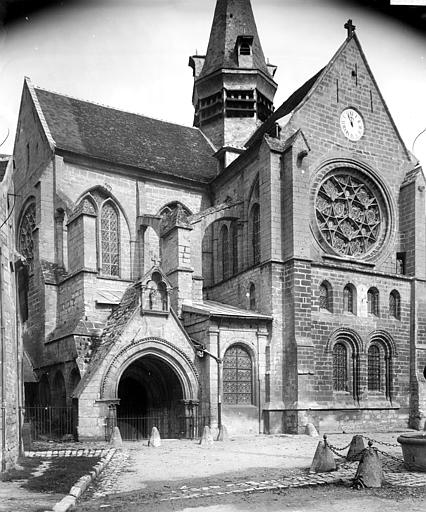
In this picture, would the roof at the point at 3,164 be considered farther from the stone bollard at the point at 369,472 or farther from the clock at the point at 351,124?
the clock at the point at 351,124

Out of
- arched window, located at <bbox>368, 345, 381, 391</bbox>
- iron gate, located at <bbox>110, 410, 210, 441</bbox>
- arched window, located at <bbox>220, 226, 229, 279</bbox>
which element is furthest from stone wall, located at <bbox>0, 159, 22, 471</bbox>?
arched window, located at <bbox>368, 345, 381, 391</bbox>

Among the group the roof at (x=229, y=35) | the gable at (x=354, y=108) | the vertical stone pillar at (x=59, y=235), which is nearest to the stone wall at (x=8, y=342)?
the vertical stone pillar at (x=59, y=235)

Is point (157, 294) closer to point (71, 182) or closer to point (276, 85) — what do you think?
point (71, 182)

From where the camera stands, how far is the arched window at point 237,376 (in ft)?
90.7

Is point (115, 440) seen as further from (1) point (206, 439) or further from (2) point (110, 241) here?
(2) point (110, 241)

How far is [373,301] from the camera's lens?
31359 mm

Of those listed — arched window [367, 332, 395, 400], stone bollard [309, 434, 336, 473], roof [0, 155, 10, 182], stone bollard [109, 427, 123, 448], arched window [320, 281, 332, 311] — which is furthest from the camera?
arched window [367, 332, 395, 400]

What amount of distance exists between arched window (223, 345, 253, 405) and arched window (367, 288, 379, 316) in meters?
6.66

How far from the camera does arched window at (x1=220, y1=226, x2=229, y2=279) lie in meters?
34.4

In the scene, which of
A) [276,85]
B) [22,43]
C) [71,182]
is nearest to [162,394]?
[71,182]

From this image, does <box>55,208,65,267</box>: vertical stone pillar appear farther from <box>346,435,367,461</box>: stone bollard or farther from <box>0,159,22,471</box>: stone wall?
<box>346,435,367,461</box>: stone bollard


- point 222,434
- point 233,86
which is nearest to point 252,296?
point 222,434

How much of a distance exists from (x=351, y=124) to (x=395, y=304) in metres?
8.83

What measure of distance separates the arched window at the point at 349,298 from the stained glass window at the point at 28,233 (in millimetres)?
14959
